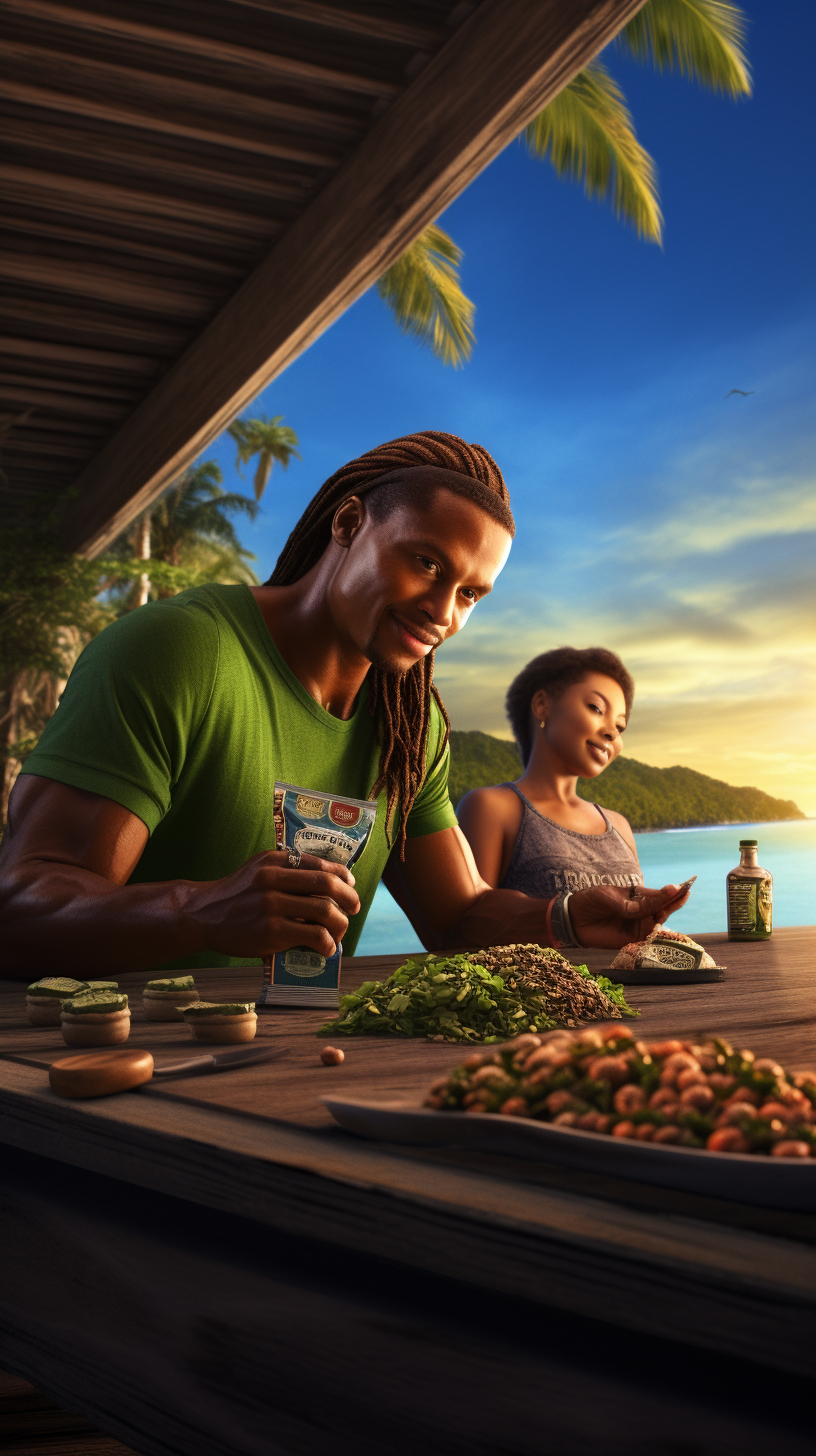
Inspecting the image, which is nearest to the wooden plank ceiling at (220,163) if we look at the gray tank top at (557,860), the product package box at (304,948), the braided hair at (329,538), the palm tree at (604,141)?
the braided hair at (329,538)

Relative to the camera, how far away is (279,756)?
1.58 m

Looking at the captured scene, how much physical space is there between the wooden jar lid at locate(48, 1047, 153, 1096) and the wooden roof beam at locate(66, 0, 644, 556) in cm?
204

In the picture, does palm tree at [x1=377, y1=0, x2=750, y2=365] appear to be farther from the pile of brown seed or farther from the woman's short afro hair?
the pile of brown seed

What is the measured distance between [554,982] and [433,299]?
1172cm

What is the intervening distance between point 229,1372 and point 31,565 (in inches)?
219

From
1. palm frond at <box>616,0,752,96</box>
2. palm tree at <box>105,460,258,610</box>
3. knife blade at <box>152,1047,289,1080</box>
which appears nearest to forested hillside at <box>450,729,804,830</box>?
knife blade at <box>152,1047,289,1080</box>

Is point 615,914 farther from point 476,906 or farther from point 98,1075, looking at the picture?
point 98,1075

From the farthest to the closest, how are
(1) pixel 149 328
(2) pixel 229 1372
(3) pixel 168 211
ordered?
(1) pixel 149 328 < (3) pixel 168 211 < (2) pixel 229 1372

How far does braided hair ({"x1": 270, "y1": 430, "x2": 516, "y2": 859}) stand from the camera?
1.64 m

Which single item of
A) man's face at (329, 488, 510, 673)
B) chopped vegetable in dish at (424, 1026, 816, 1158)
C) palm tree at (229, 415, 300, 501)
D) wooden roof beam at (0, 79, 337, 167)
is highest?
palm tree at (229, 415, 300, 501)

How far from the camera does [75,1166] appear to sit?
0.61m

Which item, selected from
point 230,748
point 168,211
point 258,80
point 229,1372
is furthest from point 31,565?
point 229,1372

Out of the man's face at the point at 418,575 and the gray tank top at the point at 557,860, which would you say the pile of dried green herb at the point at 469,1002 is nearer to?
the man's face at the point at 418,575

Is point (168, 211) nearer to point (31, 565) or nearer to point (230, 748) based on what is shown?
point (230, 748)
